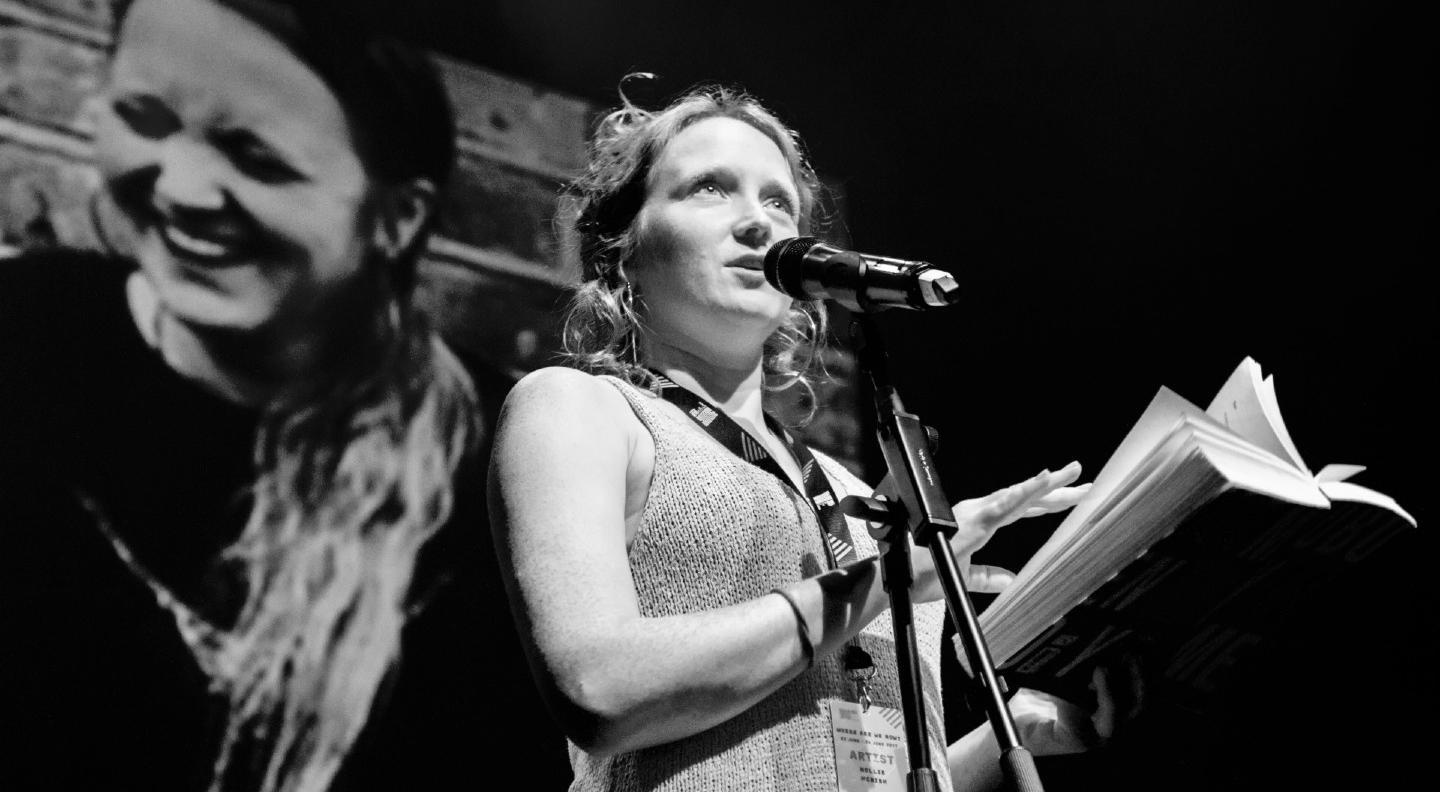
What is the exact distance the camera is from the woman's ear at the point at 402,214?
2.38 metres

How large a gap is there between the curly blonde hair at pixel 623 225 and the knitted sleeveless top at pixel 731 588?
11.3 inches

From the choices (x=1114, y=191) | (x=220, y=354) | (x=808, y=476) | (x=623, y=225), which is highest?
(x=1114, y=191)

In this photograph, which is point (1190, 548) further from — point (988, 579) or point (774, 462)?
point (774, 462)

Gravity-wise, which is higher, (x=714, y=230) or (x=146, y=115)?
(x=714, y=230)

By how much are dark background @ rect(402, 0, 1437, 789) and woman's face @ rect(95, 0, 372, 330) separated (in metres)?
0.60

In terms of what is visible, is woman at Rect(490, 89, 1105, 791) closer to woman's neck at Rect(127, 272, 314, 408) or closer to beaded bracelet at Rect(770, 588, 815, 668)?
beaded bracelet at Rect(770, 588, 815, 668)

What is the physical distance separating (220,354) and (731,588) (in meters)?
1.36

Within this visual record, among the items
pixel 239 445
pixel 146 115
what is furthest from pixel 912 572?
pixel 146 115

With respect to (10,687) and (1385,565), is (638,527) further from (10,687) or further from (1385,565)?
(1385,565)

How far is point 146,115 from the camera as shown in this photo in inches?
86.1

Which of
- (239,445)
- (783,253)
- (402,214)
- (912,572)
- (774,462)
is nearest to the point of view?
(912,572)

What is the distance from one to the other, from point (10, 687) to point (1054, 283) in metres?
2.44

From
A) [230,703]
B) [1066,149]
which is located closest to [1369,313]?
[1066,149]

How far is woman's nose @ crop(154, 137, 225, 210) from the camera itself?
2.17 meters
